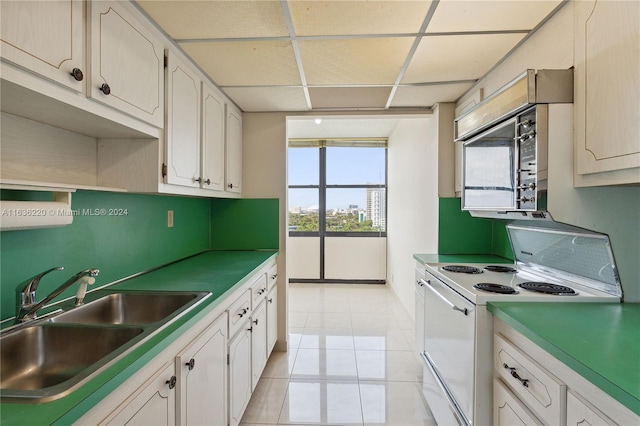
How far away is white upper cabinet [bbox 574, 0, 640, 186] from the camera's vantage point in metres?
0.98

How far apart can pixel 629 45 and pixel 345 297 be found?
12.9ft

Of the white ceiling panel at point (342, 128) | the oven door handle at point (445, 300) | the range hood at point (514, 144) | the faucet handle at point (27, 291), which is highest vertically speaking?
the white ceiling panel at point (342, 128)

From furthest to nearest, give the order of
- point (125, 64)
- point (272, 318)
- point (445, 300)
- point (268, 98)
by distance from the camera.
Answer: point (272, 318), point (268, 98), point (445, 300), point (125, 64)

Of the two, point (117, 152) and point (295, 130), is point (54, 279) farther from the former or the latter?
point (295, 130)

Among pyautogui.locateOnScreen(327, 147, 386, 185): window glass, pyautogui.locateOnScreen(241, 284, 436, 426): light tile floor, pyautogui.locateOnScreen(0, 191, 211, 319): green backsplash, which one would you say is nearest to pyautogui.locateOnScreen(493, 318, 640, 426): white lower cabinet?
pyautogui.locateOnScreen(241, 284, 436, 426): light tile floor

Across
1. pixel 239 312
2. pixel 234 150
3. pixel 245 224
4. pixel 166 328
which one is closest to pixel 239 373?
pixel 239 312

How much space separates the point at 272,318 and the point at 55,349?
1.68 meters

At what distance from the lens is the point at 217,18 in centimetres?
145

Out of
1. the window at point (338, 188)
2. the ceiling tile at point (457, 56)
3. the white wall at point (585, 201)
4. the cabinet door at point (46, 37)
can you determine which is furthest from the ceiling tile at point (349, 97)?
the window at point (338, 188)

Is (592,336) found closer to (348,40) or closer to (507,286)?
(507,286)

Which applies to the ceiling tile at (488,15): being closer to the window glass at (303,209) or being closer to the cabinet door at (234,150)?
the cabinet door at (234,150)

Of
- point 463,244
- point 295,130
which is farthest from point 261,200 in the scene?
point 295,130

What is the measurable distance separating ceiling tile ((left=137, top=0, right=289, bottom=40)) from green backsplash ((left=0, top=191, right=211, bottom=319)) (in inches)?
36.3

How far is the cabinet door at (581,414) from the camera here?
2.53ft
